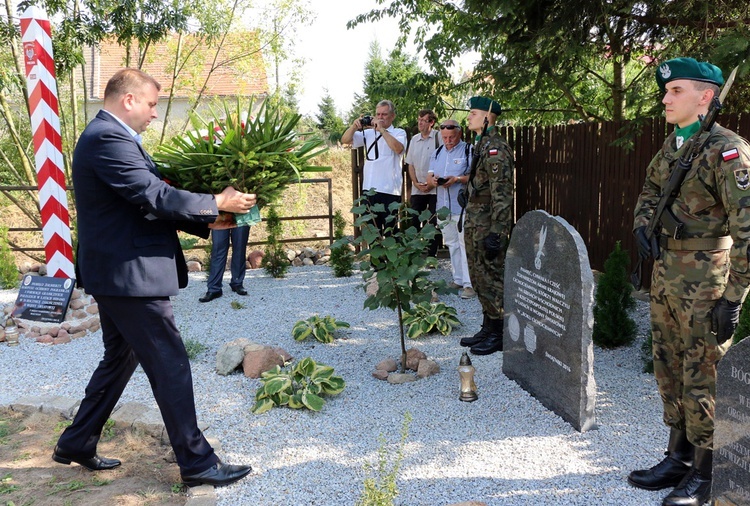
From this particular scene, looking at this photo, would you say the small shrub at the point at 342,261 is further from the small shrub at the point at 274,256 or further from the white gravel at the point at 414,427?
the white gravel at the point at 414,427

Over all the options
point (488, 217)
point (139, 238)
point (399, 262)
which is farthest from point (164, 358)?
point (488, 217)

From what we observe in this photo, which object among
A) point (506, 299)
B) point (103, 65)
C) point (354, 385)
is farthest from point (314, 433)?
point (103, 65)

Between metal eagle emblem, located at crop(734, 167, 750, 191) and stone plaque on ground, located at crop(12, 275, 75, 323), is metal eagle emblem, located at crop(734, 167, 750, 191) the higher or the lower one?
the higher one

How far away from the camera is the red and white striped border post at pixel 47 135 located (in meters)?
6.27

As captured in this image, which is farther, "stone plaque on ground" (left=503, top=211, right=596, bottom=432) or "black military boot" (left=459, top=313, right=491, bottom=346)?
"black military boot" (left=459, top=313, right=491, bottom=346)

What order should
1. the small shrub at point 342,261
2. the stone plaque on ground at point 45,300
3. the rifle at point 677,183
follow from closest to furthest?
the rifle at point 677,183
the stone plaque on ground at point 45,300
the small shrub at point 342,261

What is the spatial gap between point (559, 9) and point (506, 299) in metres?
2.77

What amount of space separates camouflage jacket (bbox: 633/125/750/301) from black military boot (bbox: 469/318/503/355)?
2233 mm

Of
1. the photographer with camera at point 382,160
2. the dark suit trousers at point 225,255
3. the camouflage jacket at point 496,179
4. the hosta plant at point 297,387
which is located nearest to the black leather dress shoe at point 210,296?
the dark suit trousers at point 225,255

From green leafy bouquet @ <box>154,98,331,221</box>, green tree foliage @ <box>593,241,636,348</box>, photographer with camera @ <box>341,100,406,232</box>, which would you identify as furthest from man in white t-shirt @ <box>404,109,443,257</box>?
green leafy bouquet @ <box>154,98,331,221</box>

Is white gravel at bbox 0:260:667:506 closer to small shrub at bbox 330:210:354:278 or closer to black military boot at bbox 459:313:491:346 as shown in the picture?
black military boot at bbox 459:313:491:346

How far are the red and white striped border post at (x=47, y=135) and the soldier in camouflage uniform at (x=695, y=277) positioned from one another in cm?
565

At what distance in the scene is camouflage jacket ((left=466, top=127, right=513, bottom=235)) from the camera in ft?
17.2

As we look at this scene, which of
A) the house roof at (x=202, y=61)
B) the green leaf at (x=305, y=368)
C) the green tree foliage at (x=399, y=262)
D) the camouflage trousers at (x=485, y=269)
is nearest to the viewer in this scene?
the green leaf at (x=305, y=368)
